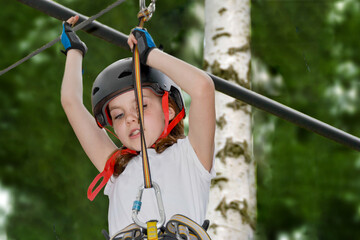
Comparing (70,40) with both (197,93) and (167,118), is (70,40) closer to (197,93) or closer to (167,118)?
(167,118)

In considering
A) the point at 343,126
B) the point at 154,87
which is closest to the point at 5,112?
the point at 343,126

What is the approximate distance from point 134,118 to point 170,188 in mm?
357

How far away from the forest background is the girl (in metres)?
3.11

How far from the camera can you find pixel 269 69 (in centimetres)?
578

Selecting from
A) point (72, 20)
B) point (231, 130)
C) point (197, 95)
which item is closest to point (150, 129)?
point (197, 95)

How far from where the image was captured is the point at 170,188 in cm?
229

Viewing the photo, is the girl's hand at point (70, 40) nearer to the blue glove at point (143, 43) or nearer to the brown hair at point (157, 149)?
the blue glove at point (143, 43)

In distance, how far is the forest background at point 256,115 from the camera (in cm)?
579

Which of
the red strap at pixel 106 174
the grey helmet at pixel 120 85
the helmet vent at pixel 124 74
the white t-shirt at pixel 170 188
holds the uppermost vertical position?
the helmet vent at pixel 124 74

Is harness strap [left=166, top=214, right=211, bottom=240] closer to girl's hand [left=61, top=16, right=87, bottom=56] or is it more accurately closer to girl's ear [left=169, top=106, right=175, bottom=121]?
girl's ear [left=169, top=106, right=175, bottom=121]

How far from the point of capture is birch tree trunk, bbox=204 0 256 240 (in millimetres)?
3982

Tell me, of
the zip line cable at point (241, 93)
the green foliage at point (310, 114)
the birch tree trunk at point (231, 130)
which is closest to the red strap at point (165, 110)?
the zip line cable at point (241, 93)

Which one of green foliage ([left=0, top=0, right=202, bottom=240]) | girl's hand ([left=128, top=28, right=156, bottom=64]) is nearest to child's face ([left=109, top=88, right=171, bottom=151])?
girl's hand ([left=128, top=28, right=156, bottom=64])

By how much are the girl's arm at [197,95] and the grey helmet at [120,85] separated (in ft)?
0.64
